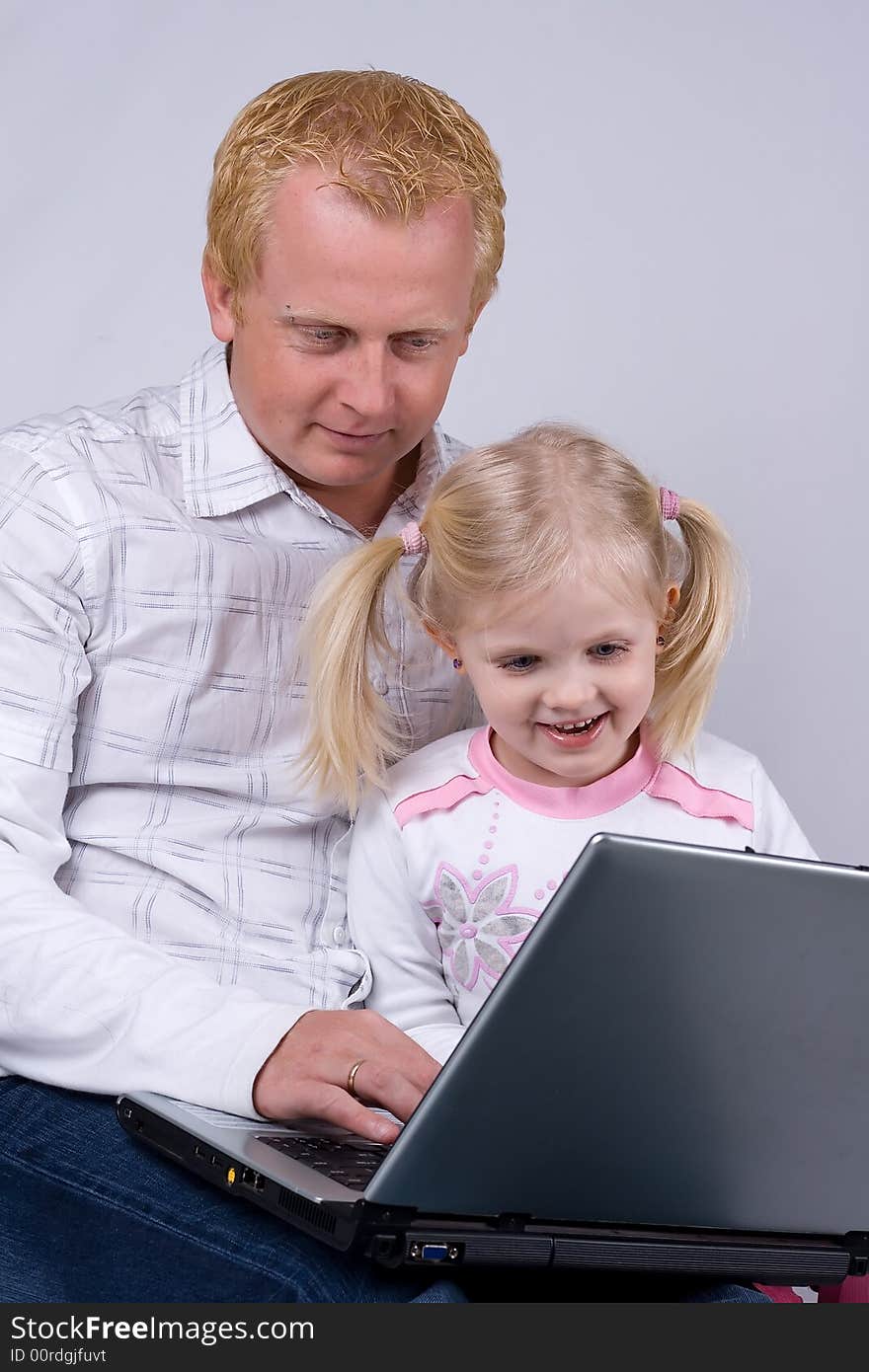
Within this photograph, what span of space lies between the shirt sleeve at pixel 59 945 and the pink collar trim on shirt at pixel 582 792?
341mm

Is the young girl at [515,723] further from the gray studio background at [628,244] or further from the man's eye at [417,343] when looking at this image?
the gray studio background at [628,244]

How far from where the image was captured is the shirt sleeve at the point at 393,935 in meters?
1.60

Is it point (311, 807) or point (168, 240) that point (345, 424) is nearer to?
point (311, 807)

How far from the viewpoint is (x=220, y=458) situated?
1.65 meters

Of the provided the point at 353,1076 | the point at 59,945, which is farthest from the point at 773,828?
the point at 59,945

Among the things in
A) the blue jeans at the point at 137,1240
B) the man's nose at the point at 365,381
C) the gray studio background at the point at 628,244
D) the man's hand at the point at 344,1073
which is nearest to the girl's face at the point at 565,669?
the man's nose at the point at 365,381

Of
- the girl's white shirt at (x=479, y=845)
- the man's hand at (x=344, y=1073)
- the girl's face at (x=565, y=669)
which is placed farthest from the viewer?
the girl's white shirt at (x=479, y=845)

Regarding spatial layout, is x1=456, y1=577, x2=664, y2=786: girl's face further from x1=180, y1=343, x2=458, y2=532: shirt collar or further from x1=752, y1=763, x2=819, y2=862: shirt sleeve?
x1=180, y1=343, x2=458, y2=532: shirt collar

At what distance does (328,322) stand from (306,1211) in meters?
0.82

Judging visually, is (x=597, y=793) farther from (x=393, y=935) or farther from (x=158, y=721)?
(x=158, y=721)

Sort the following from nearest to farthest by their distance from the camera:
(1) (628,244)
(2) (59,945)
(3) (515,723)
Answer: (2) (59,945)
(3) (515,723)
(1) (628,244)

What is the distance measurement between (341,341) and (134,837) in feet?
1.67

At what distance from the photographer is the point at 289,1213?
3.54 feet

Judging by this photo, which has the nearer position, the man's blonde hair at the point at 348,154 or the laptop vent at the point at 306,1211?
the laptop vent at the point at 306,1211
